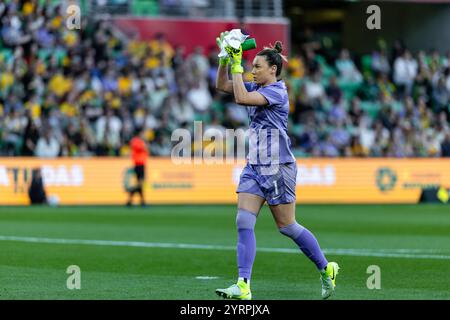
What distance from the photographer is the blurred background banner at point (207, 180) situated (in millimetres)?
29275

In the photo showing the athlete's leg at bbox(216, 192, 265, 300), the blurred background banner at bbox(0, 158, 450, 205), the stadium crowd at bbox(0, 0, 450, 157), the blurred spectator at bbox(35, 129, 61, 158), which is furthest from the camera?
the stadium crowd at bbox(0, 0, 450, 157)

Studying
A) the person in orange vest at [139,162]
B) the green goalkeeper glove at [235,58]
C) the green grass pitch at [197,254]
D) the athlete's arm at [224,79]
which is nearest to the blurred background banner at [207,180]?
the person in orange vest at [139,162]

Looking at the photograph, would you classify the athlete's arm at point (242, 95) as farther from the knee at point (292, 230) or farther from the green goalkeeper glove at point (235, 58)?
the knee at point (292, 230)

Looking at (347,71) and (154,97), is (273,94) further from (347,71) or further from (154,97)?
(347,71)

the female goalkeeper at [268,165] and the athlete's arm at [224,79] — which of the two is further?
the athlete's arm at [224,79]

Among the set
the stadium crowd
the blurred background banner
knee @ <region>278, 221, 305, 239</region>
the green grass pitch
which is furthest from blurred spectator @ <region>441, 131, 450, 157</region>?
knee @ <region>278, 221, 305, 239</region>

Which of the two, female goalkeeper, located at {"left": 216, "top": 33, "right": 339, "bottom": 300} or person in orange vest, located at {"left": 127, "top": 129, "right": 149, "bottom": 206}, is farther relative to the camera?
person in orange vest, located at {"left": 127, "top": 129, "right": 149, "bottom": 206}

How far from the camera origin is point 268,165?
1063 cm

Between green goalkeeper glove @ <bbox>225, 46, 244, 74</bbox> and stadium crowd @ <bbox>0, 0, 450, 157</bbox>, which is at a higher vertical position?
green goalkeeper glove @ <bbox>225, 46, 244, 74</bbox>

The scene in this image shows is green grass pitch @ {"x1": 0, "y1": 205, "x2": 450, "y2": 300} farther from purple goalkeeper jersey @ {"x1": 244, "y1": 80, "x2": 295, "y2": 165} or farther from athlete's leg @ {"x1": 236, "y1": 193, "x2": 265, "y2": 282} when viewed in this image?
purple goalkeeper jersey @ {"x1": 244, "y1": 80, "x2": 295, "y2": 165}

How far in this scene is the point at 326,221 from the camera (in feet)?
77.1

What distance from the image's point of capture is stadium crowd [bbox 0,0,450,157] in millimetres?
30984

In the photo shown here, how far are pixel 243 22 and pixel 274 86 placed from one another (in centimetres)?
2657

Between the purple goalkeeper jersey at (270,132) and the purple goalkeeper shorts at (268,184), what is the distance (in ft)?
0.26
